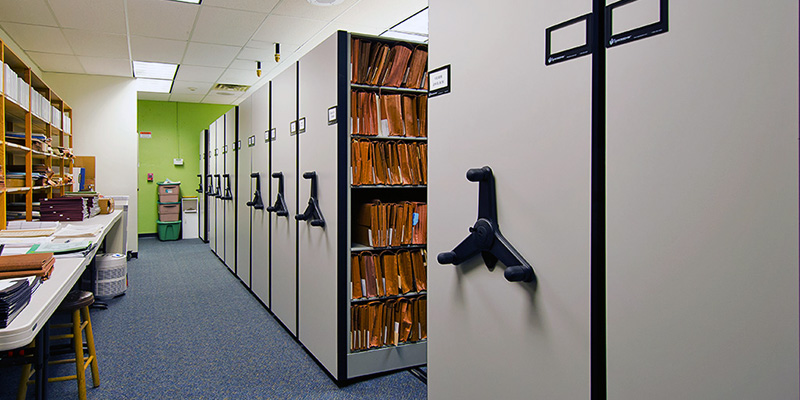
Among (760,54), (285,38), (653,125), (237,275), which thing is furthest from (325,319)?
(285,38)

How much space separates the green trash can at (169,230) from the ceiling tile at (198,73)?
2534mm

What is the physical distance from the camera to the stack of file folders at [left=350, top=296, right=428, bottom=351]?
2508mm

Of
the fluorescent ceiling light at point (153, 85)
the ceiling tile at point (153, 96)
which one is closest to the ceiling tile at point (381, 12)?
the fluorescent ceiling light at point (153, 85)

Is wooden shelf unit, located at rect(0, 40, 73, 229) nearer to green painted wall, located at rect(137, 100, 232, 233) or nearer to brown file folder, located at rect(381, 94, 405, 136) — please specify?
brown file folder, located at rect(381, 94, 405, 136)

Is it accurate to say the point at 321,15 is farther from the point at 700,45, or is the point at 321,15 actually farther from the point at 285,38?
the point at 700,45

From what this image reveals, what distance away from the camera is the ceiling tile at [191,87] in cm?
679

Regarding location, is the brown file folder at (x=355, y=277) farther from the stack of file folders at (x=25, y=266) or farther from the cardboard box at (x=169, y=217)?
the cardboard box at (x=169, y=217)

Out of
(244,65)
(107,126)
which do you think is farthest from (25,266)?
(107,126)

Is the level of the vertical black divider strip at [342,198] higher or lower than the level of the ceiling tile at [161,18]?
lower

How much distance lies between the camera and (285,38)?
15.4 ft

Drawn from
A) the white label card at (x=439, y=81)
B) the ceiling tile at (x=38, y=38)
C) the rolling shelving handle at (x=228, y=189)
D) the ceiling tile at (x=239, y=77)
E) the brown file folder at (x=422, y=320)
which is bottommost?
the brown file folder at (x=422, y=320)

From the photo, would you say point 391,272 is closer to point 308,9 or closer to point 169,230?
point 308,9

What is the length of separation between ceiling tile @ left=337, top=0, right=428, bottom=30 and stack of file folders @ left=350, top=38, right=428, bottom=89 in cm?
140

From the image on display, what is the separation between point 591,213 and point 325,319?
1.91 m
